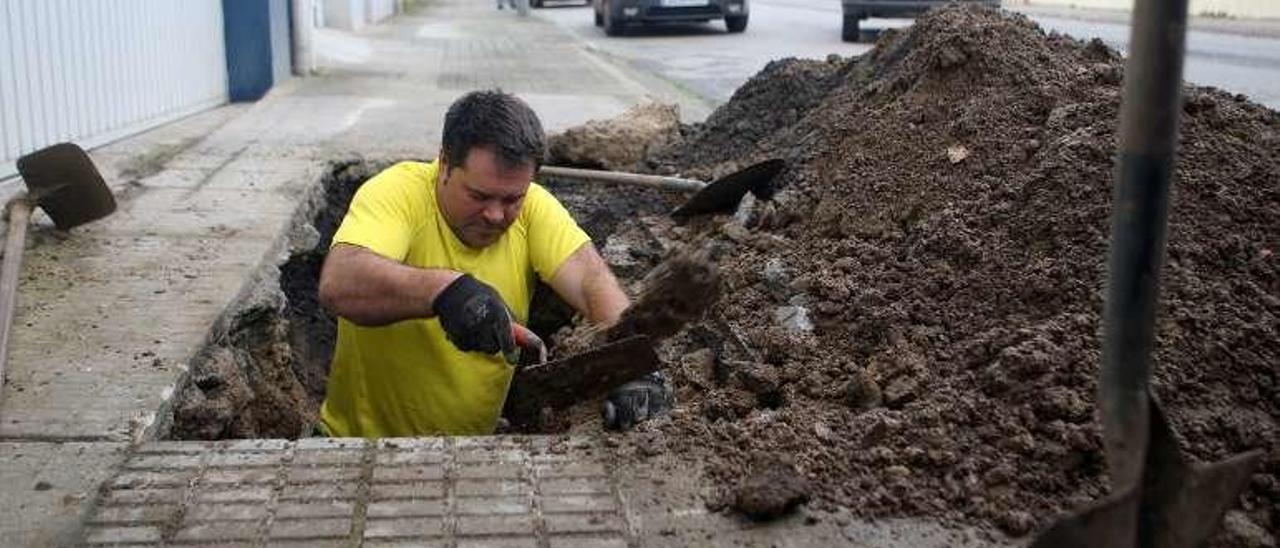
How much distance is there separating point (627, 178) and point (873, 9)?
519 inches

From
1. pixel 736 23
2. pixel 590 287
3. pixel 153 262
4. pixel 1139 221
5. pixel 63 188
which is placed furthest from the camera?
pixel 736 23

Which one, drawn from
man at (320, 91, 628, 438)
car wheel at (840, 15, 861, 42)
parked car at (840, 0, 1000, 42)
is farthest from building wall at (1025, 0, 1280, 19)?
man at (320, 91, 628, 438)

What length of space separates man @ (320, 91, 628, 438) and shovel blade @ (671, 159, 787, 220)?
1.41m

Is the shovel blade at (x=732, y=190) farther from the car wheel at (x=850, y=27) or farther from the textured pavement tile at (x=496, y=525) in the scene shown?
the car wheel at (x=850, y=27)

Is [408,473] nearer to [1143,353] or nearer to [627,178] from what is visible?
[1143,353]

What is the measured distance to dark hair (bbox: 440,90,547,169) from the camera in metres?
3.53

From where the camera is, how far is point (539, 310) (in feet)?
17.5

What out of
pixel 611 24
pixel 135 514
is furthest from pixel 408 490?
pixel 611 24

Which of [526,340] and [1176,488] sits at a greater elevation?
[1176,488]

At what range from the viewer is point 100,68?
6.89 metres

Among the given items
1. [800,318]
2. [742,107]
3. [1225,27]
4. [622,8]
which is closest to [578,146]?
[742,107]

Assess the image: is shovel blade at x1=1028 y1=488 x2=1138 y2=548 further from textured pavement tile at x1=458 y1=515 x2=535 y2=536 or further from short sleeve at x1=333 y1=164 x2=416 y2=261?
short sleeve at x1=333 y1=164 x2=416 y2=261

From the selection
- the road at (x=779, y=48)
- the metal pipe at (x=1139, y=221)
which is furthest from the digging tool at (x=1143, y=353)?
the road at (x=779, y=48)

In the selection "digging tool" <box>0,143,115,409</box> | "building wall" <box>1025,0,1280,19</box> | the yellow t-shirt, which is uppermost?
"building wall" <box>1025,0,1280,19</box>
